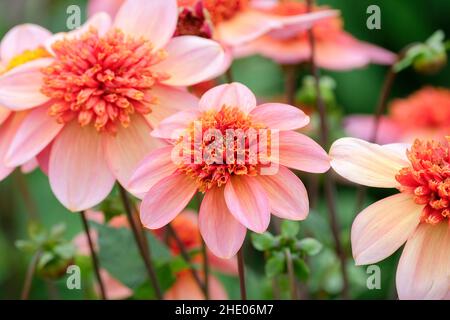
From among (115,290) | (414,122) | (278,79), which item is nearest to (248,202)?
(115,290)

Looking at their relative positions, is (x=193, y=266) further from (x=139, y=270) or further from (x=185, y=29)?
(x=185, y=29)

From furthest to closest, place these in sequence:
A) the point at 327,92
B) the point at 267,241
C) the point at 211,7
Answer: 1. the point at 327,92
2. the point at 211,7
3. the point at 267,241

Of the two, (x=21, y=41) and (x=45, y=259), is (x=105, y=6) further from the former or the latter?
(x=45, y=259)

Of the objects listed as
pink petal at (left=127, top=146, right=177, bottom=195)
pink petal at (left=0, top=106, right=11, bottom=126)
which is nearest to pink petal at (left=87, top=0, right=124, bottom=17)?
pink petal at (left=0, top=106, right=11, bottom=126)

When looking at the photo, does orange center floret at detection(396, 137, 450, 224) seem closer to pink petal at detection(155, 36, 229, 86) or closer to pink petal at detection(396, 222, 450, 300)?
pink petal at detection(396, 222, 450, 300)

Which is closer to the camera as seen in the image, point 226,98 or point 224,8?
point 226,98
